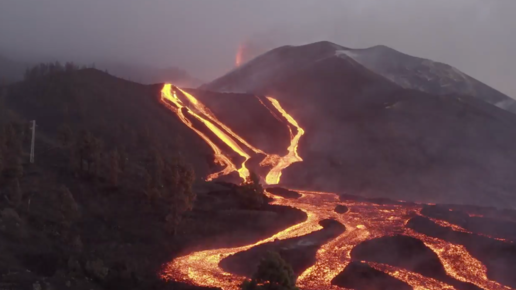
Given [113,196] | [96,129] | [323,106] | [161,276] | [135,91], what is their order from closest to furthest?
1. [161,276]
2. [113,196]
3. [96,129]
4. [135,91]
5. [323,106]

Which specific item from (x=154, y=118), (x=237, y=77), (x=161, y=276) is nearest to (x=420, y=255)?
(x=161, y=276)

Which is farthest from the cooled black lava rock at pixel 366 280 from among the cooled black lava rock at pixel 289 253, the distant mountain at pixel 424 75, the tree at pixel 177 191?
the distant mountain at pixel 424 75

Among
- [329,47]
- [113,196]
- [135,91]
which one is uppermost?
[329,47]

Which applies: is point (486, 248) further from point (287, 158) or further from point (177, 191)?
point (287, 158)

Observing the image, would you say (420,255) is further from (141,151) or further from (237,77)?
(237,77)

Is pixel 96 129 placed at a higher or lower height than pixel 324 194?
higher

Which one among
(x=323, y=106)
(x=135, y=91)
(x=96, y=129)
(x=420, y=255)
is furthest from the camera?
(x=323, y=106)

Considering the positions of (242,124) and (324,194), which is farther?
(242,124)

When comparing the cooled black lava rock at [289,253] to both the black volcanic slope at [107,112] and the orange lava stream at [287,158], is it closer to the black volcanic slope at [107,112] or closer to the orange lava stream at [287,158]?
the black volcanic slope at [107,112]
